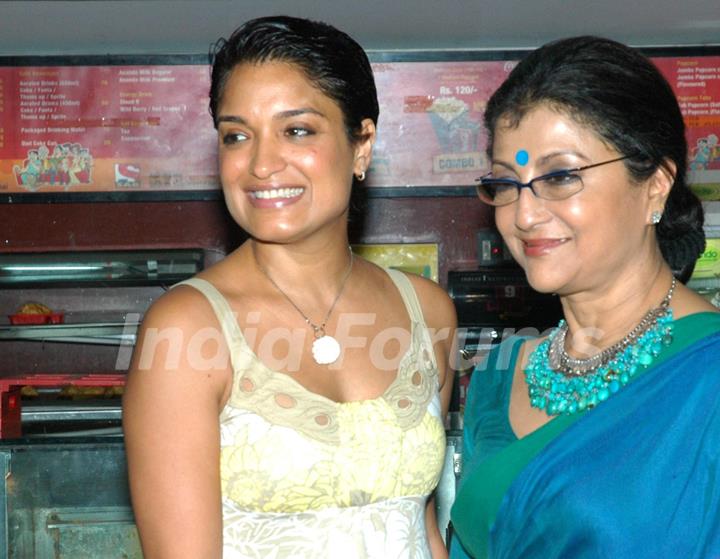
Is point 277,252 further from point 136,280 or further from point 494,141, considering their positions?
point 136,280

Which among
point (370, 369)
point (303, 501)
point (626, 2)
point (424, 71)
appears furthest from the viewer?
point (424, 71)

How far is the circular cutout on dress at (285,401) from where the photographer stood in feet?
5.97

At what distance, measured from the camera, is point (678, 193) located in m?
1.79

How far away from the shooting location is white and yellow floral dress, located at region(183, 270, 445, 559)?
177 cm

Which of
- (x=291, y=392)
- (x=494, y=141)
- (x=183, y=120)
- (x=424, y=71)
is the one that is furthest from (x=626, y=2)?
(x=291, y=392)

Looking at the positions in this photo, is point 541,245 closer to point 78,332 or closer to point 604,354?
point 604,354

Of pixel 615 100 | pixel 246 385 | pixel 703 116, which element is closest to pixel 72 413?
pixel 246 385

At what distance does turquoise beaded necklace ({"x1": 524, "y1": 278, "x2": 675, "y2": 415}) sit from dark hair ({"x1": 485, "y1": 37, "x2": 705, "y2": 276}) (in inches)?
6.8

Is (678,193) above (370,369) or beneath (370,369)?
above

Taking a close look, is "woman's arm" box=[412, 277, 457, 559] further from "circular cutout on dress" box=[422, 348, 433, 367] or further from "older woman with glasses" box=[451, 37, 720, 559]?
"older woman with glasses" box=[451, 37, 720, 559]

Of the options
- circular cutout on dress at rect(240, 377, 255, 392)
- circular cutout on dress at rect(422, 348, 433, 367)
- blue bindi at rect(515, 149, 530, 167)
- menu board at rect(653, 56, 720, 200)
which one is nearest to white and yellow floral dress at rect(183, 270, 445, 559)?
circular cutout on dress at rect(240, 377, 255, 392)

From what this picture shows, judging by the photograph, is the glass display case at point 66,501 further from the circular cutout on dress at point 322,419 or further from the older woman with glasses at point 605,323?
the older woman with glasses at point 605,323

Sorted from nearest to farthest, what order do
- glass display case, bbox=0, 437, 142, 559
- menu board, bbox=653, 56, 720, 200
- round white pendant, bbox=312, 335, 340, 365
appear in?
round white pendant, bbox=312, 335, 340, 365, glass display case, bbox=0, 437, 142, 559, menu board, bbox=653, 56, 720, 200

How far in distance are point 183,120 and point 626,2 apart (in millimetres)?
1813
